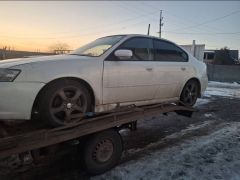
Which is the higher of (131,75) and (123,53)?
(123,53)

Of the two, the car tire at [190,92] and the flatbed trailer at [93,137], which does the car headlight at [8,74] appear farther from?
the car tire at [190,92]

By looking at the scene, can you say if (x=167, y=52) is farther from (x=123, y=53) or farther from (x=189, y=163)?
(x=189, y=163)

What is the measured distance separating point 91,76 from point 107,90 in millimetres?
400

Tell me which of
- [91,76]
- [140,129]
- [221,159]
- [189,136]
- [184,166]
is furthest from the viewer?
[140,129]

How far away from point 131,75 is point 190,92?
2026mm

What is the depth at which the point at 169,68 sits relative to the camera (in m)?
5.94

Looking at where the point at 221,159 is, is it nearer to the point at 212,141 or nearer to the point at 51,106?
the point at 212,141

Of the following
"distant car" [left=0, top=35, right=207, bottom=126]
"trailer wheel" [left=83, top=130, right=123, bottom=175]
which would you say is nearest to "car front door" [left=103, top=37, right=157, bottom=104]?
"distant car" [left=0, top=35, right=207, bottom=126]

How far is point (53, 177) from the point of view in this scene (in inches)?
182

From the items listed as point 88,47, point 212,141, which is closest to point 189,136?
point 212,141

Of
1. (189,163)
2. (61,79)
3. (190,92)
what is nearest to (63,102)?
(61,79)

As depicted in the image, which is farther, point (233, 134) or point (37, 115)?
point (233, 134)

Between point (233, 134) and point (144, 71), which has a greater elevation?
point (144, 71)

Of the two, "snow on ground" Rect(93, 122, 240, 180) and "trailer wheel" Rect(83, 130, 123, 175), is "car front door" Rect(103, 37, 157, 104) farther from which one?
"snow on ground" Rect(93, 122, 240, 180)
